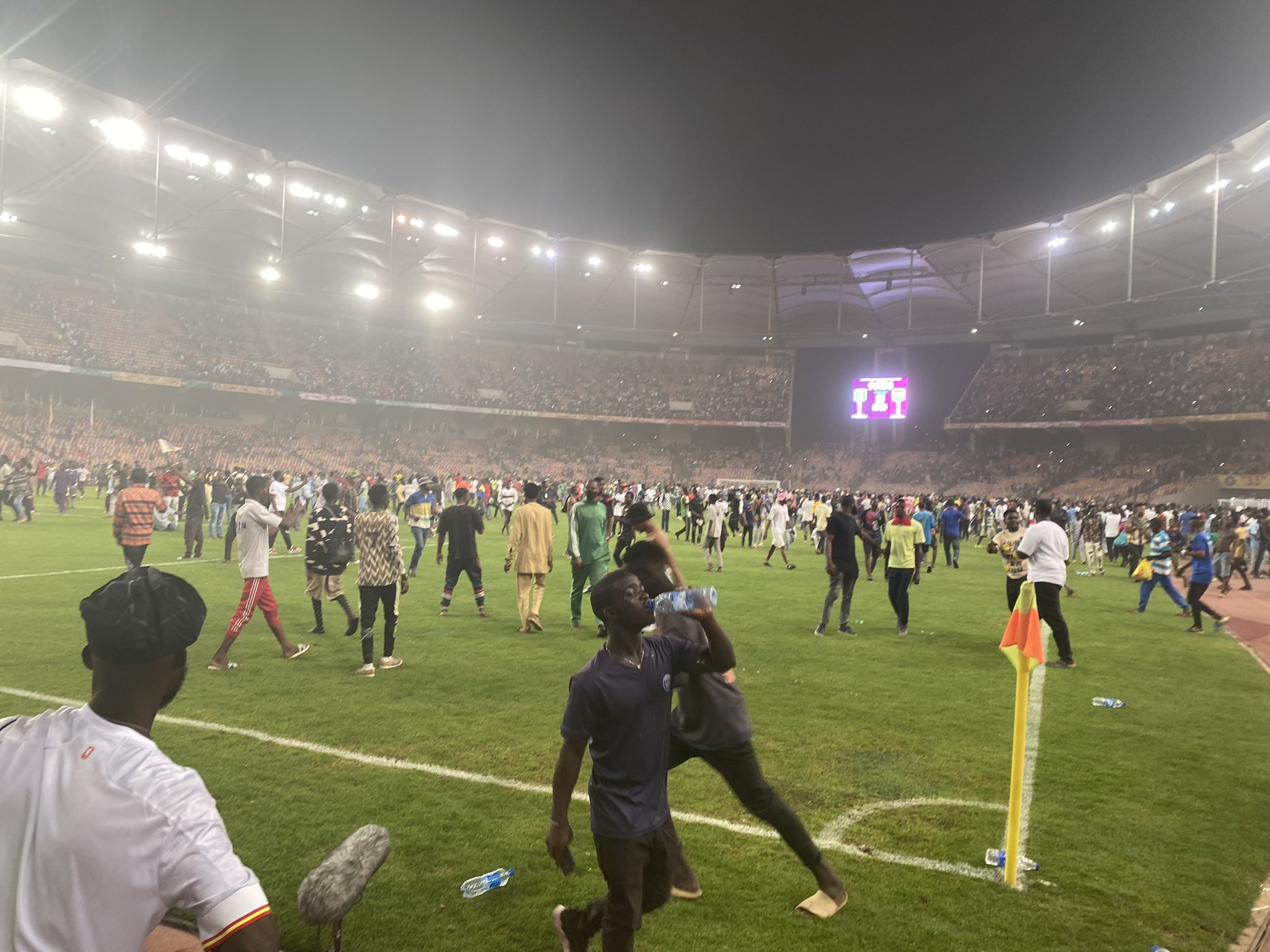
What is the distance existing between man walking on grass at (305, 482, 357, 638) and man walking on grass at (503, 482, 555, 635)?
6.32ft

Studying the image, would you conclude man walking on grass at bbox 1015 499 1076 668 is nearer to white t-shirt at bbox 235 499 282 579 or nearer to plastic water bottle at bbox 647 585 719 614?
plastic water bottle at bbox 647 585 719 614

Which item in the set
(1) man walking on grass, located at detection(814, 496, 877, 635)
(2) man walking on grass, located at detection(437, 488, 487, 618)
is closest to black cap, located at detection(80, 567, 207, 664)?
(2) man walking on grass, located at detection(437, 488, 487, 618)

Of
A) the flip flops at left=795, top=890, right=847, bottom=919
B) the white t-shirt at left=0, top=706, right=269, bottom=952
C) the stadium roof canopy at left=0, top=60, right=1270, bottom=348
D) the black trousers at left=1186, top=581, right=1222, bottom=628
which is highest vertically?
the stadium roof canopy at left=0, top=60, right=1270, bottom=348

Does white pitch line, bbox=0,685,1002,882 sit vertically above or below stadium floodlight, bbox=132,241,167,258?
below

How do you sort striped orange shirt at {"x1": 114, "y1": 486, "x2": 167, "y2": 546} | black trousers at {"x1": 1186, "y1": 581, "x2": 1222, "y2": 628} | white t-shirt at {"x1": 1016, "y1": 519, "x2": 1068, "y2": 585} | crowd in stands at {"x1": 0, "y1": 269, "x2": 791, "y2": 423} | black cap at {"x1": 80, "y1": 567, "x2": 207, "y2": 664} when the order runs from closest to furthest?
1. black cap at {"x1": 80, "y1": 567, "x2": 207, "y2": 664}
2. white t-shirt at {"x1": 1016, "y1": 519, "x2": 1068, "y2": 585}
3. black trousers at {"x1": 1186, "y1": 581, "x2": 1222, "y2": 628}
4. striped orange shirt at {"x1": 114, "y1": 486, "x2": 167, "y2": 546}
5. crowd in stands at {"x1": 0, "y1": 269, "x2": 791, "y2": 423}

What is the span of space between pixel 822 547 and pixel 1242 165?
24.1 m

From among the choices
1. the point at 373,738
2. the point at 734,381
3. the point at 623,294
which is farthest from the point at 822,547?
the point at 734,381

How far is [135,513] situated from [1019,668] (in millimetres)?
11859

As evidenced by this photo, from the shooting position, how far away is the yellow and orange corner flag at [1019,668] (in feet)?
12.5

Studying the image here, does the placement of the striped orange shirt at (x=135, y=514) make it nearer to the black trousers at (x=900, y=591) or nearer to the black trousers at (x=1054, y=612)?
the black trousers at (x=900, y=591)

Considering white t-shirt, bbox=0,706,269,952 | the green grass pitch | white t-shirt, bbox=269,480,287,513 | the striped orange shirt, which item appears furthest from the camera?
white t-shirt, bbox=269,480,287,513

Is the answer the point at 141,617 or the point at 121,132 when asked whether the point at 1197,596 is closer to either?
the point at 141,617

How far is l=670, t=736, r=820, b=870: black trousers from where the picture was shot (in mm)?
3406

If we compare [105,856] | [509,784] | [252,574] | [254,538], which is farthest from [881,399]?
[105,856]
